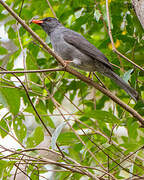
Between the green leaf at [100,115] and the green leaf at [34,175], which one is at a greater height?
the green leaf at [100,115]

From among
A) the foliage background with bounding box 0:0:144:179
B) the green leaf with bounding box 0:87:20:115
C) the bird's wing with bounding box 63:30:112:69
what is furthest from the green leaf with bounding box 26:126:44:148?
the bird's wing with bounding box 63:30:112:69

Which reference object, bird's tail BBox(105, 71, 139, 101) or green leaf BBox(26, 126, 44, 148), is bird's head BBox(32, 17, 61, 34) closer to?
bird's tail BBox(105, 71, 139, 101)

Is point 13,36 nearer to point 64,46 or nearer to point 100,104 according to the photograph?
point 64,46

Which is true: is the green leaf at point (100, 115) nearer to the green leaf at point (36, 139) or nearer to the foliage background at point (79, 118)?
the foliage background at point (79, 118)

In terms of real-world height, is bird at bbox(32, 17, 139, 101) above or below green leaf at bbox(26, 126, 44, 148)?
above

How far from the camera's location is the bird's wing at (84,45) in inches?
147

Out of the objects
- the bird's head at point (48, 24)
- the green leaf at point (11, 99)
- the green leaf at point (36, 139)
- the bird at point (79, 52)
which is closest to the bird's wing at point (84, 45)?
the bird at point (79, 52)

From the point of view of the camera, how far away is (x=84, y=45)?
3.95 m

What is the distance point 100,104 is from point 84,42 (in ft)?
3.63

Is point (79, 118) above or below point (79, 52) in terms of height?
below

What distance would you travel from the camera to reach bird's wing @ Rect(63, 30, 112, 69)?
12.3ft

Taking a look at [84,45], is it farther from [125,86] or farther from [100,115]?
[100,115]

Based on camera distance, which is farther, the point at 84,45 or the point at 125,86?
the point at 84,45

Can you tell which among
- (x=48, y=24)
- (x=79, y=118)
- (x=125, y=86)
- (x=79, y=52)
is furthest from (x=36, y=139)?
(x=48, y=24)
